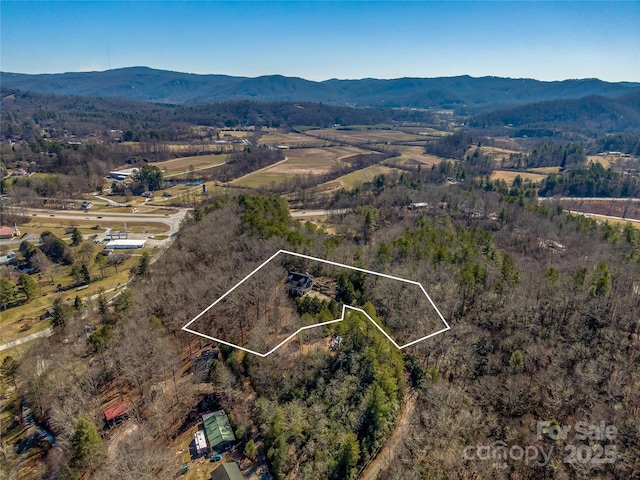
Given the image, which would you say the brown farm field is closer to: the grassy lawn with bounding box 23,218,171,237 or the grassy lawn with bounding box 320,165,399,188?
the grassy lawn with bounding box 23,218,171,237

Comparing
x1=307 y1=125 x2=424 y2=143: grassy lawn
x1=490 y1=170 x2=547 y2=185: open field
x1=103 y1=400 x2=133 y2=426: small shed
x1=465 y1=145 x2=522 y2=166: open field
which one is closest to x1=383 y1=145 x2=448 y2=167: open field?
x1=465 y1=145 x2=522 y2=166: open field

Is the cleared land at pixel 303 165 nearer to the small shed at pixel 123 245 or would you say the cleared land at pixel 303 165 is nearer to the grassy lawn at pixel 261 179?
the grassy lawn at pixel 261 179

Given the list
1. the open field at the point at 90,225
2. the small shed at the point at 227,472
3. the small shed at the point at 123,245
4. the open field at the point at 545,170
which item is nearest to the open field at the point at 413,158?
the open field at the point at 545,170

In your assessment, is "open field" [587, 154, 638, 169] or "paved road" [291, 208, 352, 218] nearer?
"paved road" [291, 208, 352, 218]

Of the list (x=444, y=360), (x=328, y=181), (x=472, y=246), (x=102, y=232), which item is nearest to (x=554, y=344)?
(x=444, y=360)

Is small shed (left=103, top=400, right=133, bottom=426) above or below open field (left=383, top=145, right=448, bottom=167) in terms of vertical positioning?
below

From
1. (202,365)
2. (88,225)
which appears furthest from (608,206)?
(88,225)

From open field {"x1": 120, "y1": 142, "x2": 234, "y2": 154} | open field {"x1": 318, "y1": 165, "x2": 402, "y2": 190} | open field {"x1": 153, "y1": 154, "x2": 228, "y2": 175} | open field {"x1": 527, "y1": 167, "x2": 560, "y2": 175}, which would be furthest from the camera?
open field {"x1": 120, "y1": 142, "x2": 234, "y2": 154}

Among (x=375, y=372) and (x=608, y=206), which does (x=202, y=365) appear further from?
(x=608, y=206)

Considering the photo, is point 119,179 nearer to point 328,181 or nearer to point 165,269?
point 328,181
